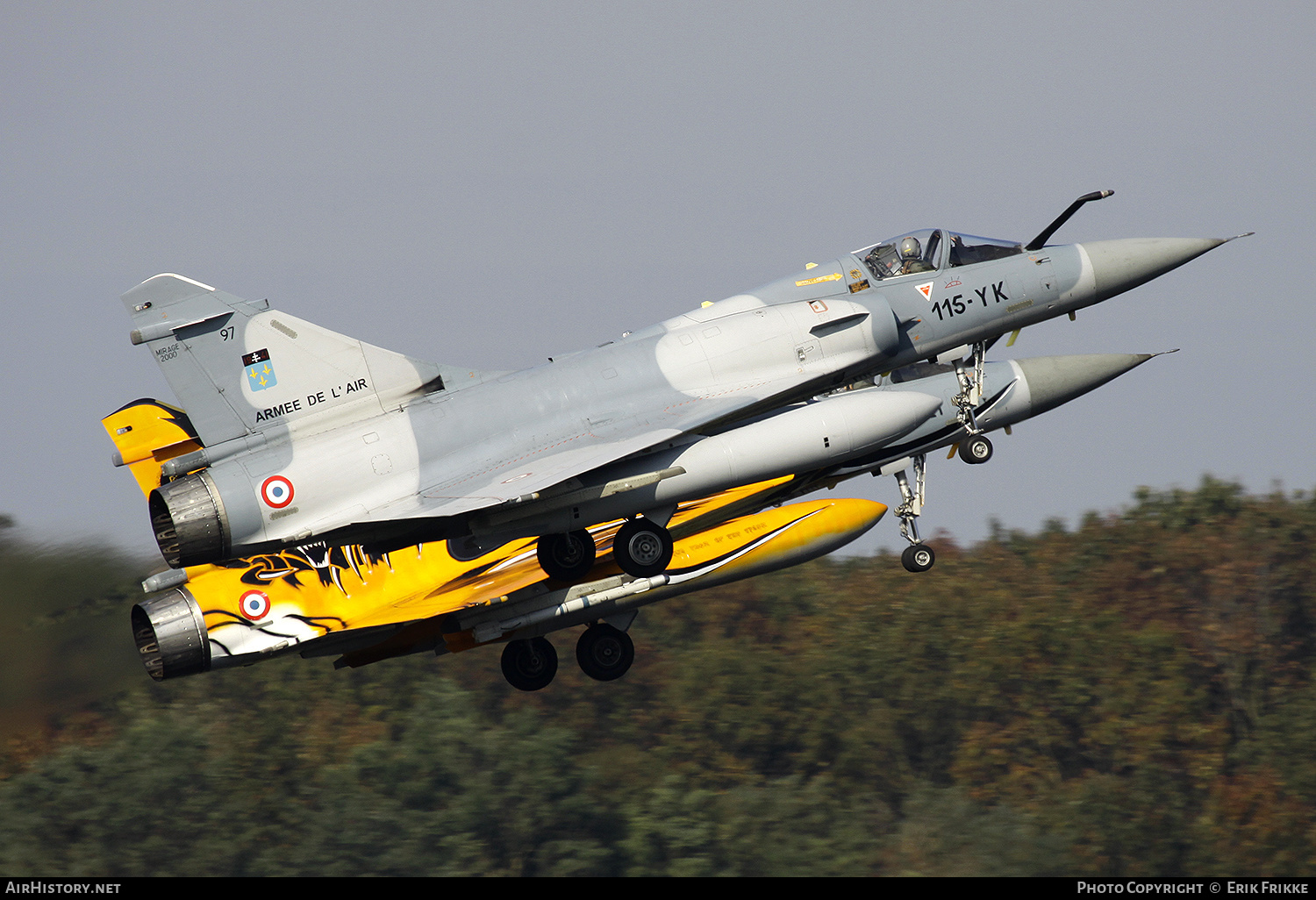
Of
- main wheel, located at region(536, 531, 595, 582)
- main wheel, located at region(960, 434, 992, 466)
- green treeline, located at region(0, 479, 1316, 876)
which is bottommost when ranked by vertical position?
green treeline, located at region(0, 479, 1316, 876)

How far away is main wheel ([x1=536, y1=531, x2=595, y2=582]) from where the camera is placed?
15281 mm

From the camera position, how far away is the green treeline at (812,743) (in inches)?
1122

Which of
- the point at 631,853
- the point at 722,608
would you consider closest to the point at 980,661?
the point at 722,608

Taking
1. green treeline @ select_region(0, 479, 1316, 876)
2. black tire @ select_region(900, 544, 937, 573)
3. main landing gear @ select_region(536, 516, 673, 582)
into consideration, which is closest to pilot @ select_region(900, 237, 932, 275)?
black tire @ select_region(900, 544, 937, 573)

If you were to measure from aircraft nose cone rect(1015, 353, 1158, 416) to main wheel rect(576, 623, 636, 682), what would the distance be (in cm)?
655

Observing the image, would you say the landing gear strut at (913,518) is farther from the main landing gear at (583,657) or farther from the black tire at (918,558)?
the main landing gear at (583,657)

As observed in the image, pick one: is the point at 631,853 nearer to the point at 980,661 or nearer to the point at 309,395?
the point at 980,661

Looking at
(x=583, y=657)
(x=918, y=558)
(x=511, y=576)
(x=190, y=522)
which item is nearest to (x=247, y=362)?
(x=190, y=522)

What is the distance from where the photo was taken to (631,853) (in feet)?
97.8

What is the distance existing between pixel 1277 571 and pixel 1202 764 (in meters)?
7.61

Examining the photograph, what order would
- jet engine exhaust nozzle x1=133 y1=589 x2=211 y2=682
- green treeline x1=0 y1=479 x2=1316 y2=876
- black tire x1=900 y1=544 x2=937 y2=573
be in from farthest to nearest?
green treeline x1=0 y1=479 x2=1316 y2=876 < jet engine exhaust nozzle x1=133 y1=589 x2=211 y2=682 < black tire x1=900 y1=544 x2=937 y2=573

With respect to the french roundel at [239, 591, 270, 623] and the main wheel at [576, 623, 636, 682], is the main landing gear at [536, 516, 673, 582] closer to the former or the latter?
the main wheel at [576, 623, 636, 682]

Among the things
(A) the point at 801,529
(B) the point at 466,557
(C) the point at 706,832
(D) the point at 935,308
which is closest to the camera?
(D) the point at 935,308

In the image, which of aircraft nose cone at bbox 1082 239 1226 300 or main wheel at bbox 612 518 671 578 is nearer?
main wheel at bbox 612 518 671 578
